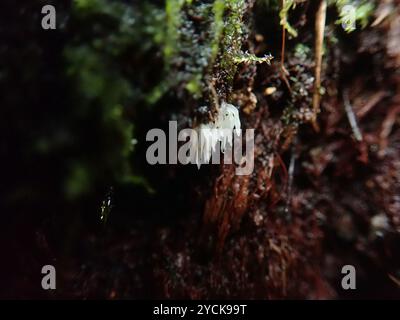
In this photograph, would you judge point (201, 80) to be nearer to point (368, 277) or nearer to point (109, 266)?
point (109, 266)

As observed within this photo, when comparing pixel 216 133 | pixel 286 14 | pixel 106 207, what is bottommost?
pixel 106 207

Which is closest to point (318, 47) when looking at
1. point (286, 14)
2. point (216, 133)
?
point (286, 14)

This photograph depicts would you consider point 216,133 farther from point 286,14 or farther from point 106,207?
point 286,14

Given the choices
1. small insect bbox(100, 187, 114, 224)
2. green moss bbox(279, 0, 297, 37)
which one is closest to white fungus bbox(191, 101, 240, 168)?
small insect bbox(100, 187, 114, 224)

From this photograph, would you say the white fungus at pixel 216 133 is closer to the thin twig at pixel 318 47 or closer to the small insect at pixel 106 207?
the small insect at pixel 106 207

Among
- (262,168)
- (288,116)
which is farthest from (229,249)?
(288,116)

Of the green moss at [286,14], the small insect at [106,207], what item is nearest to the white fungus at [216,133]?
the small insect at [106,207]

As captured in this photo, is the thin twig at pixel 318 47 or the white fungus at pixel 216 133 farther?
the thin twig at pixel 318 47

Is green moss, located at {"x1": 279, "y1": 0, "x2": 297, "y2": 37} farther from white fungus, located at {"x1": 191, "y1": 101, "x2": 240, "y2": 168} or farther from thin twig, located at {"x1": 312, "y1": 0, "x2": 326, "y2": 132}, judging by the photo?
white fungus, located at {"x1": 191, "y1": 101, "x2": 240, "y2": 168}
